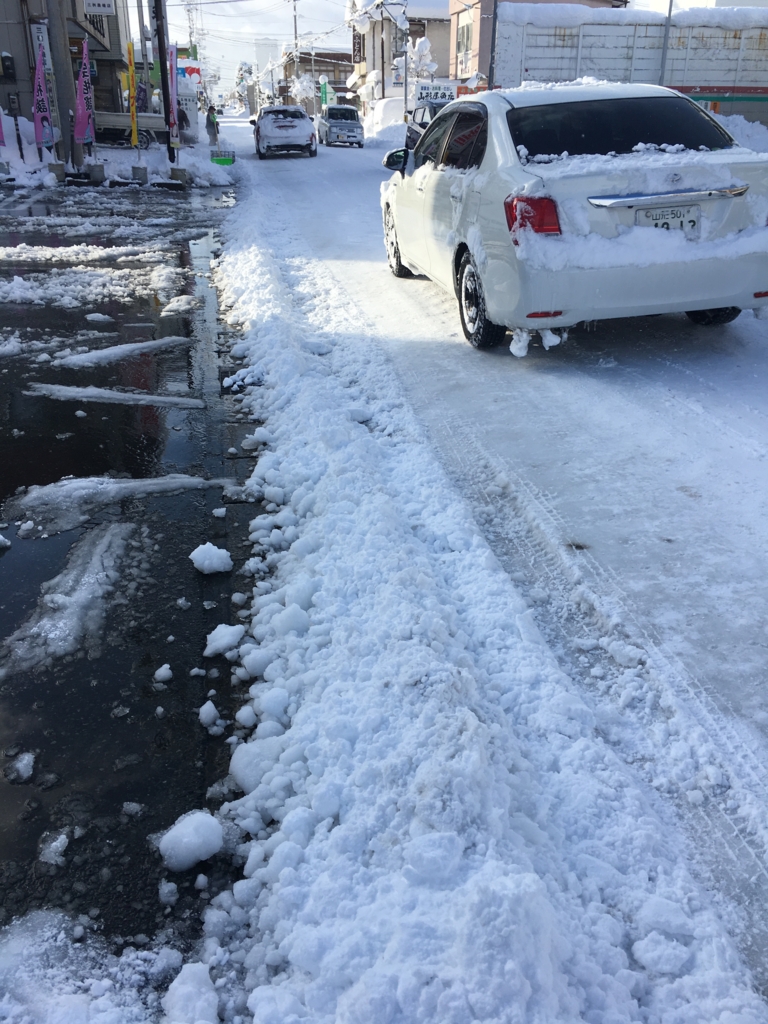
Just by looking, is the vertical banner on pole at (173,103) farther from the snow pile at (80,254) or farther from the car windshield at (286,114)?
the snow pile at (80,254)

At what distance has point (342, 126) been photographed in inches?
1480

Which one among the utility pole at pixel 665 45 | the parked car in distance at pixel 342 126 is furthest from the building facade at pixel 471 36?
the utility pole at pixel 665 45

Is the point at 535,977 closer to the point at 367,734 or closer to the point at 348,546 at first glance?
A: the point at 367,734

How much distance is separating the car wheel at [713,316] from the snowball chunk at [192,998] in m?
5.38

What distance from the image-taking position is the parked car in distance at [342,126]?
1480 inches

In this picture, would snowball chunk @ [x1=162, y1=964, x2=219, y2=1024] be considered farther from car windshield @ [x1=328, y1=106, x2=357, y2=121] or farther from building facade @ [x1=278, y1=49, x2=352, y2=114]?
building facade @ [x1=278, y1=49, x2=352, y2=114]

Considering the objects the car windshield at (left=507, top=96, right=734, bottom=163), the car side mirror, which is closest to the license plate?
the car windshield at (left=507, top=96, right=734, bottom=163)

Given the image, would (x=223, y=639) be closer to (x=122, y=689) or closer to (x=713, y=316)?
(x=122, y=689)

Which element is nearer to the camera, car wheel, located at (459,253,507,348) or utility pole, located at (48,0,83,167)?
car wheel, located at (459,253,507,348)

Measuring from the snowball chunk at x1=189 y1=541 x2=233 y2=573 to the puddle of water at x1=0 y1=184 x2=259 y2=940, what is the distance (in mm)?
58

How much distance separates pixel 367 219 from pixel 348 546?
1117cm

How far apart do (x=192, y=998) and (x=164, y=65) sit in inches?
1091

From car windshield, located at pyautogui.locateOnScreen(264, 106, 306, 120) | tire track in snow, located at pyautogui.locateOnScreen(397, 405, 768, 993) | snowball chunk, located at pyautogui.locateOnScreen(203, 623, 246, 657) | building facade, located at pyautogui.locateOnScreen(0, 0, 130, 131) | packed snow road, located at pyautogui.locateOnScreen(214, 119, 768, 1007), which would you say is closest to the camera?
tire track in snow, located at pyautogui.locateOnScreen(397, 405, 768, 993)

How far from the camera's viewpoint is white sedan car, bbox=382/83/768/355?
15.9 ft
